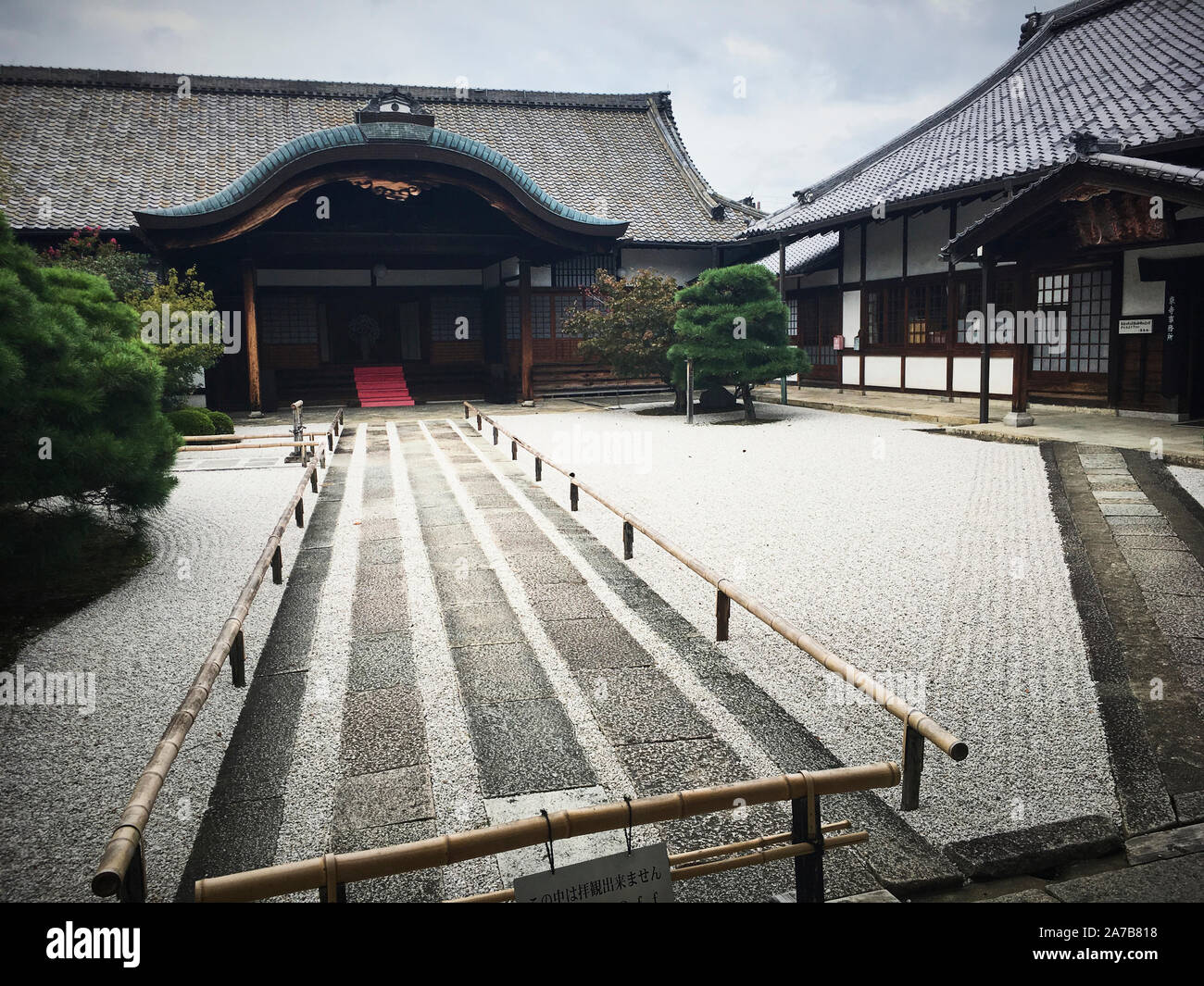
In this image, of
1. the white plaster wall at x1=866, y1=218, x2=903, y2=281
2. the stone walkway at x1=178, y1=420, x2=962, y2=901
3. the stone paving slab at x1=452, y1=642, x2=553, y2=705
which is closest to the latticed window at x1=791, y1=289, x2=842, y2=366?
the white plaster wall at x1=866, y1=218, x2=903, y2=281

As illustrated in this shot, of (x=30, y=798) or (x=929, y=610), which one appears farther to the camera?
(x=929, y=610)

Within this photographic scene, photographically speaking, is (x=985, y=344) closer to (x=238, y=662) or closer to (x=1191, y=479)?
(x=1191, y=479)

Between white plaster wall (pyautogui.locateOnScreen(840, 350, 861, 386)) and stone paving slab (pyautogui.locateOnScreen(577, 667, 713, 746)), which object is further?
white plaster wall (pyautogui.locateOnScreen(840, 350, 861, 386))

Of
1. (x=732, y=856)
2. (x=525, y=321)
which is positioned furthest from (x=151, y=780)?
(x=525, y=321)

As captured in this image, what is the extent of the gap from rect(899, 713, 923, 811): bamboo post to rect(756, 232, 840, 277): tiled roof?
1803 cm

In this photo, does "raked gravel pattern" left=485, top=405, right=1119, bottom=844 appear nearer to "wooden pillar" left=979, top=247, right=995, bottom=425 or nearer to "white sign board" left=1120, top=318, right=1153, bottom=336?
"wooden pillar" left=979, top=247, right=995, bottom=425

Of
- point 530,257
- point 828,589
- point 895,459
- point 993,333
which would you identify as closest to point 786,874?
point 828,589

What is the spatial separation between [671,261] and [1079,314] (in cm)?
1039

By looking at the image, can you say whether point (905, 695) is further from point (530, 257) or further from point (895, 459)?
point (530, 257)

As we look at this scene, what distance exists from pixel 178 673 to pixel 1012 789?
14.3 ft

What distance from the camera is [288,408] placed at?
20.9 metres

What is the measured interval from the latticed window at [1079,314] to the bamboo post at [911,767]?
13311 mm

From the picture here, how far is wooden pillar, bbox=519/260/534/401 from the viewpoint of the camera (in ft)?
63.9
